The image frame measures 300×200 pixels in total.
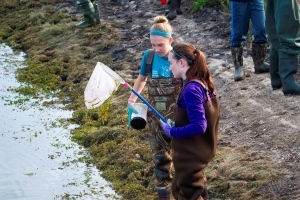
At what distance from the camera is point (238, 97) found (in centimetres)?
805

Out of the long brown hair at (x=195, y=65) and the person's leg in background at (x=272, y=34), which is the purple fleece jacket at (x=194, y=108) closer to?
the long brown hair at (x=195, y=65)

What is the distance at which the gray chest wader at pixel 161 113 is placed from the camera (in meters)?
5.84

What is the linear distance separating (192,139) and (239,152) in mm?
1973

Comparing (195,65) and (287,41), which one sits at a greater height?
(195,65)

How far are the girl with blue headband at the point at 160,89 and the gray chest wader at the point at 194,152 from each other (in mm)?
887

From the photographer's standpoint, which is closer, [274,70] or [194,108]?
[194,108]

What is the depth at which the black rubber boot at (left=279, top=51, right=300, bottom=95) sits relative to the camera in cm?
713

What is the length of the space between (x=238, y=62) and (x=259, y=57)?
0.25 m

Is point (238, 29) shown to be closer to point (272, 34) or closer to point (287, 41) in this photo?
point (272, 34)

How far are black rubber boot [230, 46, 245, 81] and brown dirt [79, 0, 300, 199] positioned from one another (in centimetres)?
8

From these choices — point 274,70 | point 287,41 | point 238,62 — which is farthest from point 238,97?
point 287,41

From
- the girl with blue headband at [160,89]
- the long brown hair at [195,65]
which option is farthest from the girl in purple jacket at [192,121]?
the girl with blue headband at [160,89]

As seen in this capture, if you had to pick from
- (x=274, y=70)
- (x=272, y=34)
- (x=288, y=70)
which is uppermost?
(x=272, y=34)

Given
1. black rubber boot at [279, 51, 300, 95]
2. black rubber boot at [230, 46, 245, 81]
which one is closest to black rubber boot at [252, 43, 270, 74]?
black rubber boot at [230, 46, 245, 81]
